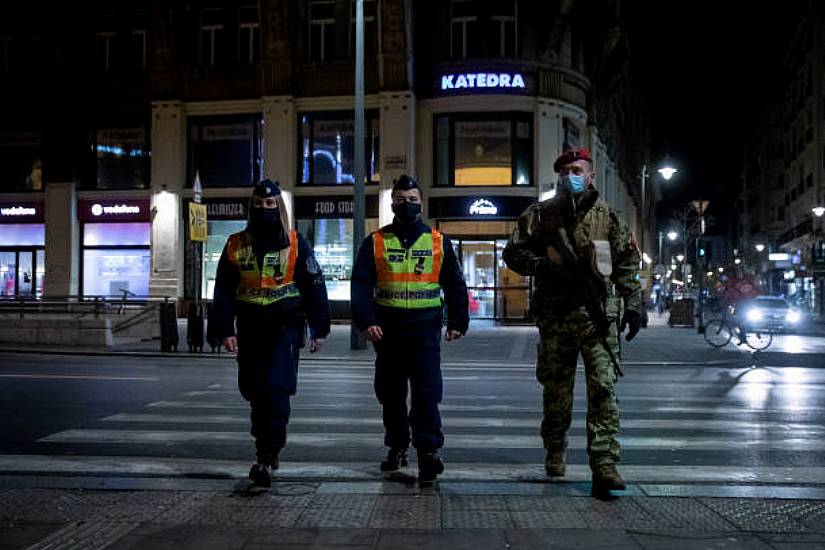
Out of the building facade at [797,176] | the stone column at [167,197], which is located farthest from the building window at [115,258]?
the building facade at [797,176]

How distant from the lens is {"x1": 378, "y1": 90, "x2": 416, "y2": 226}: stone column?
31.2m

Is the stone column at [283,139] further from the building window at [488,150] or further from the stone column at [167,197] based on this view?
the building window at [488,150]

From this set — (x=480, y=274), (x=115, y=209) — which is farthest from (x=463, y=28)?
(x=115, y=209)

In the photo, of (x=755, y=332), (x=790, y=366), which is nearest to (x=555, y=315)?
(x=790, y=366)

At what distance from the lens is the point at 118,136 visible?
34.6 meters

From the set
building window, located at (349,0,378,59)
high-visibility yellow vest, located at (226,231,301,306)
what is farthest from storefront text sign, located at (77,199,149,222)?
high-visibility yellow vest, located at (226,231,301,306)

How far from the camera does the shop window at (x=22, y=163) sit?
35.3 metres

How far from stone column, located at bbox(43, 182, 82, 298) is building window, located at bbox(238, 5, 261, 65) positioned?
8.28 m

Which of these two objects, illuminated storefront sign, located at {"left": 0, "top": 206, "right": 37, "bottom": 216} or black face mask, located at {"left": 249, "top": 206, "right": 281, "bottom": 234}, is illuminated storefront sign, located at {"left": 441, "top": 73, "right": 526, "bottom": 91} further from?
black face mask, located at {"left": 249, "top": 206, "right": 281, "bottom": 234}

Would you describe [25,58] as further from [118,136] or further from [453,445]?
[453,445]

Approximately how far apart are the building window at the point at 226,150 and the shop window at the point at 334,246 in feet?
9.91

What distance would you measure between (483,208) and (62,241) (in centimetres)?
1608

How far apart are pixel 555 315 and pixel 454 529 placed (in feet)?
5.24

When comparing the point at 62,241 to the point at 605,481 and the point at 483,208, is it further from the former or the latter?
the point at 605,481
